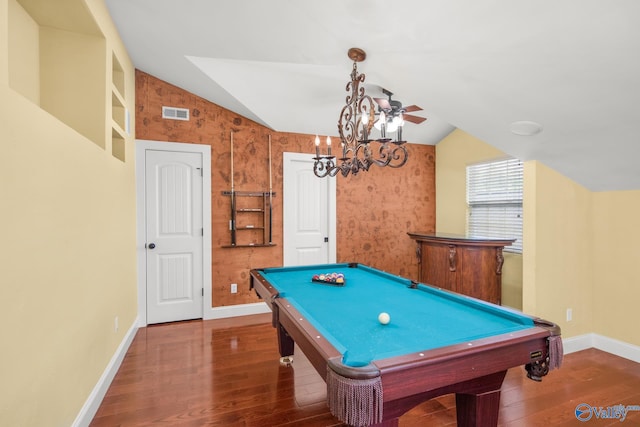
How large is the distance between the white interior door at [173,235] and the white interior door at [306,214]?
1120 millimetres

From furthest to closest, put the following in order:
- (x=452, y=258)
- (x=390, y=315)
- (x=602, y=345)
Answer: (x=452, y=258) < (x=602, y=345) < (x=390, y=315)

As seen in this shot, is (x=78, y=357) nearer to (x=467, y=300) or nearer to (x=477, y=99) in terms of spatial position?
(x=467, y=300)

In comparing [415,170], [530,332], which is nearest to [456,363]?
[530,332]

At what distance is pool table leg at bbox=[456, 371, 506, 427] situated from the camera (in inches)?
61.9

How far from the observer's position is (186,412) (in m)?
2.10

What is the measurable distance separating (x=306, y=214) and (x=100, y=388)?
2.88 metres

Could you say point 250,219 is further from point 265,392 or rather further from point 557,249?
point 557,249

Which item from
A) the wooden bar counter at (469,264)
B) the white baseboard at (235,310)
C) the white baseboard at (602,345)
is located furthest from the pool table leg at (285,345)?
the white baseboard at (602,345)

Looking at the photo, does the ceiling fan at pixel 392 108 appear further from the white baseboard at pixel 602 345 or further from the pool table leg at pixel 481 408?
the white baseboard at pixel 602 345

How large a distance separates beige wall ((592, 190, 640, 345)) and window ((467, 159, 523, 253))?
3.06 feet

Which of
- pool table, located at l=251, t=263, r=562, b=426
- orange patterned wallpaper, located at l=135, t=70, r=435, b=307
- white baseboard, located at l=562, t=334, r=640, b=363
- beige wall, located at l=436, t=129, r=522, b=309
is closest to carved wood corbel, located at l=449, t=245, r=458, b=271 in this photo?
beige wall, located at l=436, t=129, r=522, b=309

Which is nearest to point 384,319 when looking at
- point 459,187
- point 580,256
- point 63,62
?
point 580,256

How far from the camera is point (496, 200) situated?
424cm

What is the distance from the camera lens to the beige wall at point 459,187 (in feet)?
13.2
